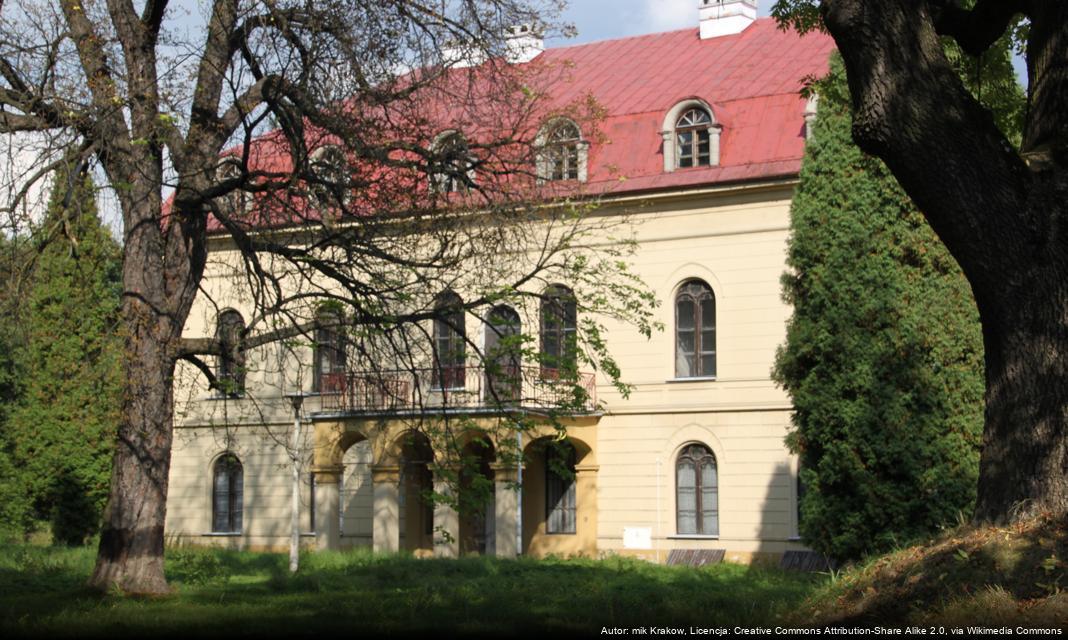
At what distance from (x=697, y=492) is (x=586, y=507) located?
255 cm

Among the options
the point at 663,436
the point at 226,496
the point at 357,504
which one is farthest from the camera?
the point at 226,496

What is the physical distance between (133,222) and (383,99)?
345 centimetres

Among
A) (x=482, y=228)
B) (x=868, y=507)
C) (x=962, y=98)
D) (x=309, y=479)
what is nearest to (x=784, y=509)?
(x=868, y=507)

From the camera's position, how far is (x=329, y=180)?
1606cm

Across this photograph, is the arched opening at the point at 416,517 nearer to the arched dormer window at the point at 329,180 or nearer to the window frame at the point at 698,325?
the window frame at the point at 698,325

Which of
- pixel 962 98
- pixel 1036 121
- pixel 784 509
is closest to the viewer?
pixel 962 98

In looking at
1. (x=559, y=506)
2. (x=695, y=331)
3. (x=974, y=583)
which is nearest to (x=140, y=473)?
(x=974, y=583)

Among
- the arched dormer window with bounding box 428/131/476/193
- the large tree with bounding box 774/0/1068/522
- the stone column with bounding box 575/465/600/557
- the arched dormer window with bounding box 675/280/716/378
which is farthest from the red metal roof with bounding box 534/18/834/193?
the large tree with bounding box 774/0/1068/522

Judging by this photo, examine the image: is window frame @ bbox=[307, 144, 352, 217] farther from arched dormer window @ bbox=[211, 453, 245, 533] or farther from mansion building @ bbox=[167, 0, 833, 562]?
arched dormer window @ bbox=[211, 453, 245, 533]

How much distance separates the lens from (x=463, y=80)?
17078 mm

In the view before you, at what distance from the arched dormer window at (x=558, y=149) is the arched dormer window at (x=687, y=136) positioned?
40.3ft

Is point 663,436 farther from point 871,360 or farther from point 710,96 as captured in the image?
point 871,360

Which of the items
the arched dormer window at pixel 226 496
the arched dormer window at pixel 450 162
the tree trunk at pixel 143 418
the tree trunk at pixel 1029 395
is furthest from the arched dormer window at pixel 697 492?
the tree trunk at pixel 1029 395

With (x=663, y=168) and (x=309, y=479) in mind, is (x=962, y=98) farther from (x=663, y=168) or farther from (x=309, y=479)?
(x=309, y=479)
